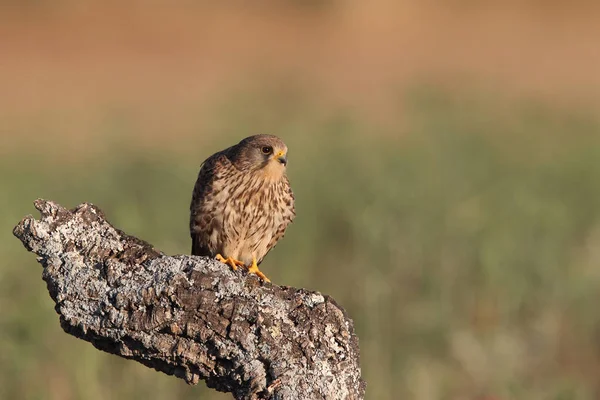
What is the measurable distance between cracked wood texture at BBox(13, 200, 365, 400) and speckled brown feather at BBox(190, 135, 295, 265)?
2073mm

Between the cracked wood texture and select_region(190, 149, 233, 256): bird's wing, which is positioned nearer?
the cracked wood texture

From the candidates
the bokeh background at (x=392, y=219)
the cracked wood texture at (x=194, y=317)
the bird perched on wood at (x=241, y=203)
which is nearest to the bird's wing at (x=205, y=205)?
the bird perched on wood at (x=241, y=203)

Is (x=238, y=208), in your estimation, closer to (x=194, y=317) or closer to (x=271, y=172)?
(x=271, y=172)

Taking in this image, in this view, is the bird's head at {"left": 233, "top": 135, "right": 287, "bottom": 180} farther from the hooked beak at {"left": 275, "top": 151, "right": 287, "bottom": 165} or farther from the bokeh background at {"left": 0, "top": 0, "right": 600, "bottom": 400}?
the bokeh background at {"left": 0, "top": 0, "right": 600, "bottom": 400}

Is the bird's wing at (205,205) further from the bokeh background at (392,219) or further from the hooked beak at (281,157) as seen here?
the bokeh background at (392,219)

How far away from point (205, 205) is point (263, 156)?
0.33 meters

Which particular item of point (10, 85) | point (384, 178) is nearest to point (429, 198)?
point (384, 178)

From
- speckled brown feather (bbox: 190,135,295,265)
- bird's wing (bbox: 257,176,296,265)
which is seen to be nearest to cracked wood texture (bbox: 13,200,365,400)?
speckled brown feather (bbox: 190,135,295,265)

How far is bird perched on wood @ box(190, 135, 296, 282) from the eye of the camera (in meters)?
5.16

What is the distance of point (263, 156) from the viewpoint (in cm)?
517

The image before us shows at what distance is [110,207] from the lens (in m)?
8.00

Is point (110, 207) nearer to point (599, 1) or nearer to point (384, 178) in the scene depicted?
point (384, 178)

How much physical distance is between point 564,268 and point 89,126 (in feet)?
22.0

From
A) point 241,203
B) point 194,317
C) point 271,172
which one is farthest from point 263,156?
point 194,317
